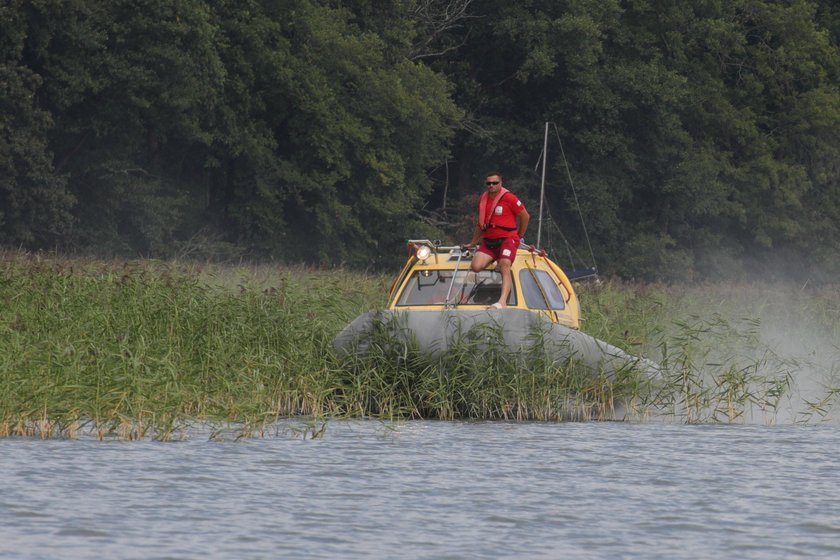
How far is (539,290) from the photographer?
1711 cm

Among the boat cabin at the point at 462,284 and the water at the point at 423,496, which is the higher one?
the boat cabin at the point at 462,284

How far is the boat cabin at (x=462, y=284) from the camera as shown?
16.7 meters

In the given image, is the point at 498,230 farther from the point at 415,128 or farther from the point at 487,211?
the point at 415,128

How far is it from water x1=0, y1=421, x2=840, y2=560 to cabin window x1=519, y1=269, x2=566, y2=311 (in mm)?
2474

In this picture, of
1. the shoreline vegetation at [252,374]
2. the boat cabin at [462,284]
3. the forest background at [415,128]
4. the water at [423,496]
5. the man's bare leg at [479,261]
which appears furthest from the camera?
the forest background at [415,128]

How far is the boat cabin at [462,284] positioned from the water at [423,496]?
89.5 inches

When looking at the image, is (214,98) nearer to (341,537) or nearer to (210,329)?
(210,329)

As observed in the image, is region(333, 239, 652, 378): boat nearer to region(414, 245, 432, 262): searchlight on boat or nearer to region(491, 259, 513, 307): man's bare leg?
region(414, 245, 432, 262): searchlight on boat

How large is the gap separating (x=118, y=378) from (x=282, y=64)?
3310 centimetres

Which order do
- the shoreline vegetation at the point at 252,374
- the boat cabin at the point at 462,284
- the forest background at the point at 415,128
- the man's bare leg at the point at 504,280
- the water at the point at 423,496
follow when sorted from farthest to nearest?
the forest background at the point at 415,128, the boat cabin at the point at 462,284, the man's bare leg at the point at 504,280, the shoreline vegetation at the point at 252,374, the water at the point at 423,496

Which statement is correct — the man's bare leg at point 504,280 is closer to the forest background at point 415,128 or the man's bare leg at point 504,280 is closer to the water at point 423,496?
the water at point 423,496

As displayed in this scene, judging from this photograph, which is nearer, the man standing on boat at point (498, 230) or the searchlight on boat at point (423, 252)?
the man standing on boat at point (498, 230)

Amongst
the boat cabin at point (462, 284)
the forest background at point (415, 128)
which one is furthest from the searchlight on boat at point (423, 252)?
the forest background at point (415, 128)

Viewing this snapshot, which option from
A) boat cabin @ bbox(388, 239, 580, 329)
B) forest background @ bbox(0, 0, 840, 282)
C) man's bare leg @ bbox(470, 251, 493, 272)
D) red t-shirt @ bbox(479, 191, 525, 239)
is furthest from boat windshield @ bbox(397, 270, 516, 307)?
forest background @ bbox(0, 0, 840, 282)
